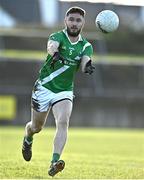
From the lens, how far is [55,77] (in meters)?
12.0

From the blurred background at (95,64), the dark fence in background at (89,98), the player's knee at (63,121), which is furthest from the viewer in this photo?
the blurred background at (95,64)

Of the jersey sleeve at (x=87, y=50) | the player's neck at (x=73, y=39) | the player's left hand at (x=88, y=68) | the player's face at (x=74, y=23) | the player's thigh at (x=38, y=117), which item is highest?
the player's face at (x=74, y=23)

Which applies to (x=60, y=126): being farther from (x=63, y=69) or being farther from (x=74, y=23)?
(x=74, y=23)

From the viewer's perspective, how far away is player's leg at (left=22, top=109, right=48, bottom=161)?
1240 cm

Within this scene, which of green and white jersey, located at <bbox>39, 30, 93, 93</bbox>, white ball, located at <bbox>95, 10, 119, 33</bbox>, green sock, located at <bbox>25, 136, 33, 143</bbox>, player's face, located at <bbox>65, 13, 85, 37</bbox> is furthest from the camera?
green sock, located at <bbox>25, 136, 33, 143</bbox>

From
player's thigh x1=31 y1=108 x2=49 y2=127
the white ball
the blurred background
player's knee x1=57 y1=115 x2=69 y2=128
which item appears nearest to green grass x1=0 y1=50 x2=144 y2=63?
the blurred background

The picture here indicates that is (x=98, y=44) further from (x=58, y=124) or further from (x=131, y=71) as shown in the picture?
(x=58, y=124)

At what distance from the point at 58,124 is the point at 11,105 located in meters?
28.8

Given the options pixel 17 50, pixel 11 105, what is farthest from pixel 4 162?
pixel 17 50

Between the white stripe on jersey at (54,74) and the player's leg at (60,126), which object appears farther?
the white stripe on jersey at (54,74)

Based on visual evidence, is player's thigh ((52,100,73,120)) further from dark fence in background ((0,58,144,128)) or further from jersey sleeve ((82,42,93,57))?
dark fence in background ((0,58,144,128))

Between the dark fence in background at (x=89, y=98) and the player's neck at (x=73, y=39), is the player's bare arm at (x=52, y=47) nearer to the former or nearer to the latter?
the player's neck at (x=73, y=39)

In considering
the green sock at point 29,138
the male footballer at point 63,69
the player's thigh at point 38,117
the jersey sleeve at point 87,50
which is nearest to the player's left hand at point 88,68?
the male footballer at point 63,69

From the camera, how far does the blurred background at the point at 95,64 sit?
134 feet
